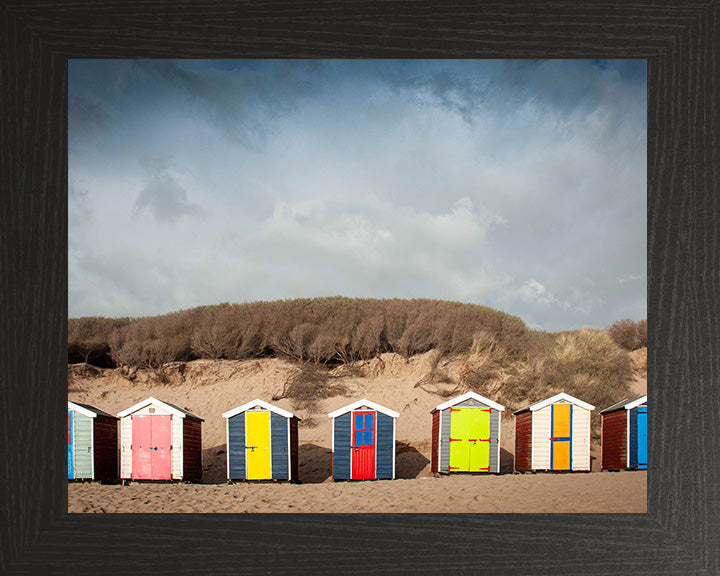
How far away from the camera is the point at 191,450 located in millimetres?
6391

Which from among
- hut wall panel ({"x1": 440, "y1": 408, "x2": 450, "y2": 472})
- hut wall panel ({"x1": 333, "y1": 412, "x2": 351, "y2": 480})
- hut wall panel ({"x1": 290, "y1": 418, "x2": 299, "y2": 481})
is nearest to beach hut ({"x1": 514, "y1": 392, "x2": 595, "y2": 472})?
hut wall panel ({"x1": 440, "y1": 408, "x2": 450, "y2": 472})

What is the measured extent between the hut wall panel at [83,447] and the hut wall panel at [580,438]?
14.9 ft

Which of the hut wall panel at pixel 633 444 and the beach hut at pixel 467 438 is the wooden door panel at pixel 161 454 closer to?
the beach hut at pixel 467 438

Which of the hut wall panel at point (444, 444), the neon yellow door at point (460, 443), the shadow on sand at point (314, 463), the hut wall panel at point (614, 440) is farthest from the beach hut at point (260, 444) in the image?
the hut wall panel at point (614, 440)

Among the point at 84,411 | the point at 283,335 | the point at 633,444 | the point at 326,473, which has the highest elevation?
the point at 283,335

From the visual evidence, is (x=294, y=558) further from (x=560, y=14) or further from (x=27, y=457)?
(x=560, y=14)

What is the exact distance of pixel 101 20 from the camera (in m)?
2.29

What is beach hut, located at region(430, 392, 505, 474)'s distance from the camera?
247 inches

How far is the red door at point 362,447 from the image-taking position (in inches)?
247

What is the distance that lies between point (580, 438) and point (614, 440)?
49 centimetres

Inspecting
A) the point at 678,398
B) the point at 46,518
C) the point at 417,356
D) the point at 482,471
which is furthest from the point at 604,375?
the point at 46,518

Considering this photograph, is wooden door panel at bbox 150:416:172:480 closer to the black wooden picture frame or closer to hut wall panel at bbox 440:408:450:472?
hut wall panel at bbox 440:408:450:472

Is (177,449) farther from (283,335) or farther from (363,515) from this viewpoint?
(283,335)

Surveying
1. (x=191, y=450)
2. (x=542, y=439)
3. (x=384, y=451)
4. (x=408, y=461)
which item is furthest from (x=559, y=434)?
(x=191, y=450)
